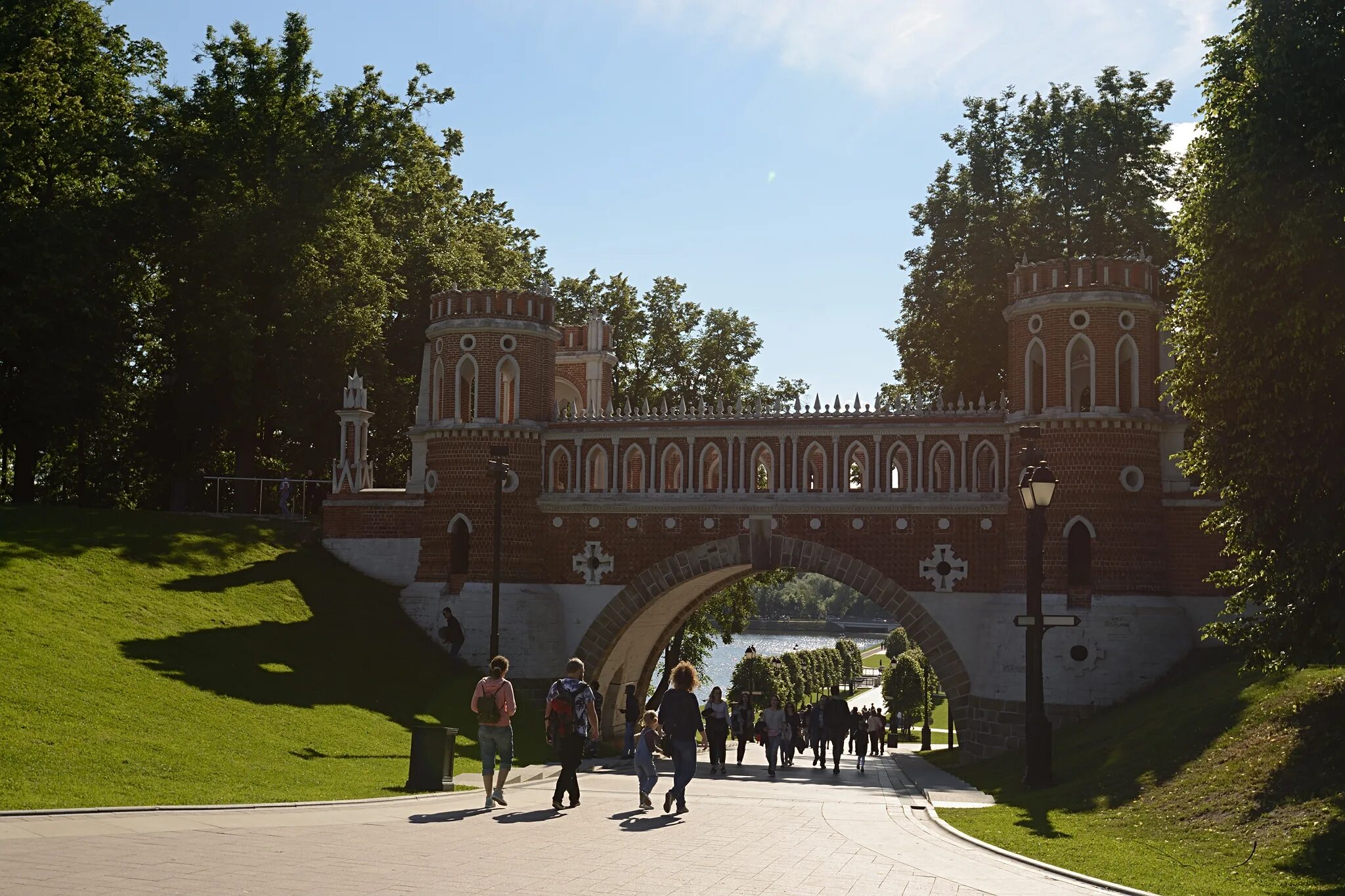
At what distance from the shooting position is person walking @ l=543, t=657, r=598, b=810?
47.6 feet

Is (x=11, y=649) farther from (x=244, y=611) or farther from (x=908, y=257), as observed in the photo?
(x=908, y=257)

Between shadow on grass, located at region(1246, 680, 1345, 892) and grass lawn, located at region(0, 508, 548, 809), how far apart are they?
9.46 meters

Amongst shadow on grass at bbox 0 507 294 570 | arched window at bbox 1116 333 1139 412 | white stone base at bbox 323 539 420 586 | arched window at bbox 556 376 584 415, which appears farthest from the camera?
arched window at bbox 556 376 584 415

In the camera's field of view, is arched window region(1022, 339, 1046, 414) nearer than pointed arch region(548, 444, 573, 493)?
Yes

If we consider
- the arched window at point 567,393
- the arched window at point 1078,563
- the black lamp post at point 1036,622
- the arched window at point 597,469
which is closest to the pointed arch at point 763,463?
the arched window at point 597,469

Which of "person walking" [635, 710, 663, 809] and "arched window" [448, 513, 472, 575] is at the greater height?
"arched window" [448, 513, 472, 575]

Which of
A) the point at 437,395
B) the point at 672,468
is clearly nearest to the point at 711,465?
the point at 672,468

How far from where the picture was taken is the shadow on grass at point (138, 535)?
25969 millimetres

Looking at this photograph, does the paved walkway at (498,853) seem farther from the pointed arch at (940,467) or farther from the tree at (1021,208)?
the tree at (1021,208)

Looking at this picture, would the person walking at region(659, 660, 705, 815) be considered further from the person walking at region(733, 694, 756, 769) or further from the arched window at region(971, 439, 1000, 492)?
the arched window at region(971, 439, 1000, 492)

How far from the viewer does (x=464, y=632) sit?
29047 millimetres

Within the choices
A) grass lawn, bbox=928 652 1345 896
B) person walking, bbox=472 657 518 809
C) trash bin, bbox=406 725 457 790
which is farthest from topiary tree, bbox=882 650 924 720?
person walking, bbox=472 657 518 809

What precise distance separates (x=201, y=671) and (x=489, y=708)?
369 inches

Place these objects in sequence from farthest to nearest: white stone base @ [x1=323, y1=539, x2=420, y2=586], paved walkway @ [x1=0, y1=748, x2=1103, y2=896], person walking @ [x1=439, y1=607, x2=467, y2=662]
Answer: white stone base @ [x1=323, y1=539, x2=420, y2=586] → person walking @ [x1=439, y1=607, x2=467, y2=662] → paved walkway @ [x1=0, y1=748, x2=1103, y2=896]
